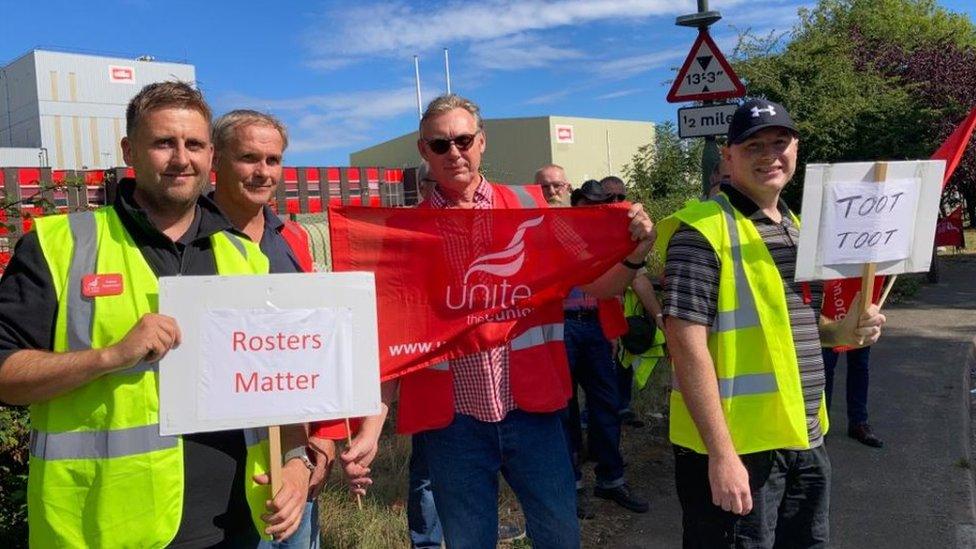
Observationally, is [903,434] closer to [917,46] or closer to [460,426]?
[460,426]

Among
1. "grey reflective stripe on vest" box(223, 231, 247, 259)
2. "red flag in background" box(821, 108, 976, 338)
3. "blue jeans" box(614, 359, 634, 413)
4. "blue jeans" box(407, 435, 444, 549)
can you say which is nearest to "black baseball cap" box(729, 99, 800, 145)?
"red flag in background" box(821, 108, 976, 338)

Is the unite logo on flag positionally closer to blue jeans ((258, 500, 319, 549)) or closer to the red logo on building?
blue jeans ((258, 500, 319, 549))

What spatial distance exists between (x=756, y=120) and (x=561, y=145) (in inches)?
1551

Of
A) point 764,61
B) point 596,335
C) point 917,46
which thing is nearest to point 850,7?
point 917,46

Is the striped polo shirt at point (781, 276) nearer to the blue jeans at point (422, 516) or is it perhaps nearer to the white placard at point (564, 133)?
the blue jeans at point (422, 516)

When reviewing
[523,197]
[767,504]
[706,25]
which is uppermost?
[706,25]

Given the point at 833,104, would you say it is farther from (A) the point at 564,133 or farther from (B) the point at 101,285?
(A) the point at 564,133

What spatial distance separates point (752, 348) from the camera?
2566mm

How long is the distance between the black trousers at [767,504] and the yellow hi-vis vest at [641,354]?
320cm

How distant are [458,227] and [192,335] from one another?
1326 millimetres

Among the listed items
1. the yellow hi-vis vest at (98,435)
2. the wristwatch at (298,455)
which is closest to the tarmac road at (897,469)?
the wristwatch at (298,455)

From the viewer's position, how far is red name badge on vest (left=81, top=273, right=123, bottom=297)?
1.96m

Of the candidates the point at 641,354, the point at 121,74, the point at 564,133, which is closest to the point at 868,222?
the point at 641,354

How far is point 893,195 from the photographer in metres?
2.73
